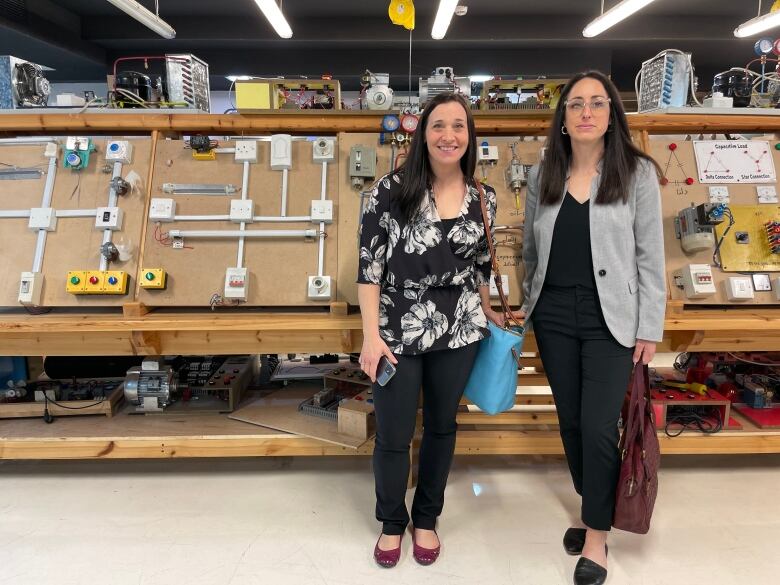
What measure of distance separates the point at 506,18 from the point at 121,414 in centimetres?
717

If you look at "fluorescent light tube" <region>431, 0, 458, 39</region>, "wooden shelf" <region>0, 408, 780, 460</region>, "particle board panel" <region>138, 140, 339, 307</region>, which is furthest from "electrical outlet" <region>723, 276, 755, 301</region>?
"fluorescent light tube" <region>431, 0, 458, 39</region>

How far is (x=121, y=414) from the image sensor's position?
2.34 meters

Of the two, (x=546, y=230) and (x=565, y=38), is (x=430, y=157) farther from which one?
(x=565, y=38)

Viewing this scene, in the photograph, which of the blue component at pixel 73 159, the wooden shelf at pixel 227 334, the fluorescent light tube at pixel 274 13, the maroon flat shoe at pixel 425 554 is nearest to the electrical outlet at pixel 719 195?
the wooden shelf at pixel 227 334

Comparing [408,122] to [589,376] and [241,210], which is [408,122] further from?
[589,376]

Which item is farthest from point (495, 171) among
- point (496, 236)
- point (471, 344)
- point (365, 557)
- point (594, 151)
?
point (365, 557)

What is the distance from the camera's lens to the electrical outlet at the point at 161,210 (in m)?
2.12

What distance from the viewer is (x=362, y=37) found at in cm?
678

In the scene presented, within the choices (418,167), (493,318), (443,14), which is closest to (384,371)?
(493,318)

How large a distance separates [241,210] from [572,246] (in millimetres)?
1469

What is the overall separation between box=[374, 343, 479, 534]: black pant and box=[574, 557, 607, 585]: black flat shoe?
1.67 ft

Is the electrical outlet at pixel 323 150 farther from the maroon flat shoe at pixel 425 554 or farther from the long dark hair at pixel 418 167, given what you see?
the maroon flat shoe at pixel 425 554

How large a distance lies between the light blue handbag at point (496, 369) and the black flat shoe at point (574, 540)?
608 millimetres

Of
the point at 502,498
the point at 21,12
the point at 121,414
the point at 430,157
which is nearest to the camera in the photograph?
the point at 430,157
